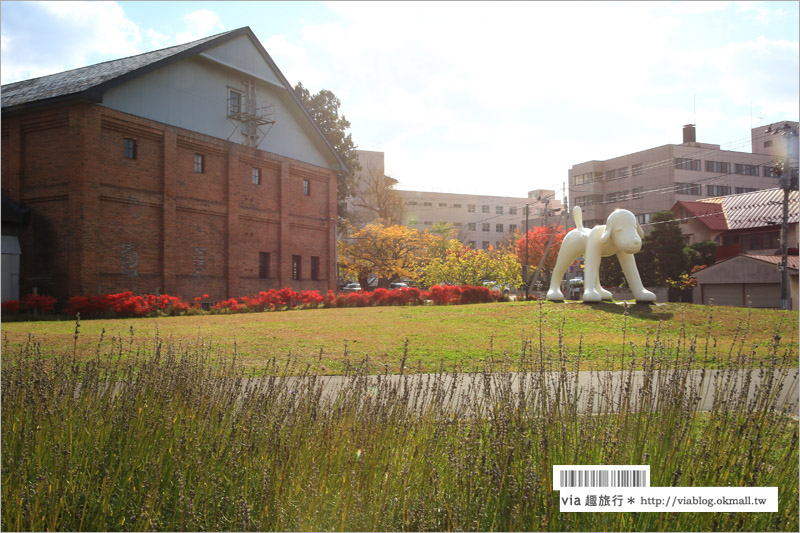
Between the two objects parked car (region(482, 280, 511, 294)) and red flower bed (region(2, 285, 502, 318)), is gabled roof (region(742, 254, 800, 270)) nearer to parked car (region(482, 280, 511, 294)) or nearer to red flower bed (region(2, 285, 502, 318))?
red flower bed (region(2, 285, 502, 318))

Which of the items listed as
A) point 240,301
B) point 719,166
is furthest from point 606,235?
point 240,301

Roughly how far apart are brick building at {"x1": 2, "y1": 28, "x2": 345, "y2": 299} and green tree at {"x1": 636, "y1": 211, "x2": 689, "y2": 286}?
13.0 m

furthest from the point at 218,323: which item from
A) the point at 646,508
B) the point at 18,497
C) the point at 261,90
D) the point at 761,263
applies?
the point at 761,263

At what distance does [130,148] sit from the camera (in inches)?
802

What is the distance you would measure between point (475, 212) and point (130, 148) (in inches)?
708

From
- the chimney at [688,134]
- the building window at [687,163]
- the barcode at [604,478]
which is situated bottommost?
the barcode at [604,478]

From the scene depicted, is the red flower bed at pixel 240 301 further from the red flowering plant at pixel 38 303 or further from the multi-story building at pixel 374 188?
the multi-story building at pixel 374 188

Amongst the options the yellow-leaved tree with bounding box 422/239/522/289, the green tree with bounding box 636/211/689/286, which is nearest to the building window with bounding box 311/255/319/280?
the yellow-leaved tree with bounding box 422/239/522/289

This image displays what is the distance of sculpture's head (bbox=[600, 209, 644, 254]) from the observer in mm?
14258

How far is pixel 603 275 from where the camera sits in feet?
93.5

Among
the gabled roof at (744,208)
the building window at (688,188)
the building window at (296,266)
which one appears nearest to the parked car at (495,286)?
the building window at (296,266)

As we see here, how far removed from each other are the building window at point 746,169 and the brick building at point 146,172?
878 cm

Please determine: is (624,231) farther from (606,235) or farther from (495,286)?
(495,286)

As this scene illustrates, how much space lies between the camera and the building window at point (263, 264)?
24141 mm
